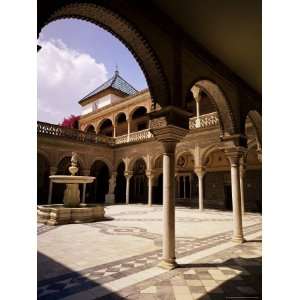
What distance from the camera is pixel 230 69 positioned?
641cm

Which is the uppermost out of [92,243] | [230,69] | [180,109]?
[230,69]

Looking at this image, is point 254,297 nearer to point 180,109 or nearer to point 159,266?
point 159,266

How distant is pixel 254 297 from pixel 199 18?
4.25 m

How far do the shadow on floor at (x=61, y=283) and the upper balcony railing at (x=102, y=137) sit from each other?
10888mm

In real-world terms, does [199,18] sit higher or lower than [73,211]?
higher

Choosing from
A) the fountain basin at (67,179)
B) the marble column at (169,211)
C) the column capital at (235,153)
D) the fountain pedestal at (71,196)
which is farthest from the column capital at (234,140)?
the fountain pedestal at (71,196)

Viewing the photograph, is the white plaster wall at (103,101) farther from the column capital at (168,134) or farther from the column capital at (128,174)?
the column capital at (168,134)

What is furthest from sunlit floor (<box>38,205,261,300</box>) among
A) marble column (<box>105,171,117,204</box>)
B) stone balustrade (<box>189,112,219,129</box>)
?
marble column (<box>105,171,117,204</box>)

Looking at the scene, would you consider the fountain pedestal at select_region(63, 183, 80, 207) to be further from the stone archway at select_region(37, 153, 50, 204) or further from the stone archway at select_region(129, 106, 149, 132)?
the stone archway at select_region(129, 106, 149, 132)

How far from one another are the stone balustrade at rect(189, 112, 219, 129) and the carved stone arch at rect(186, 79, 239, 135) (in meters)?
7.95

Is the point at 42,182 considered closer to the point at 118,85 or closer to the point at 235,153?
the point at 118,85

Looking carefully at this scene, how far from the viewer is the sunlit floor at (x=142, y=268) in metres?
3.38

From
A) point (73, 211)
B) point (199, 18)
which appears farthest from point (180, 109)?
point (73, 211)
